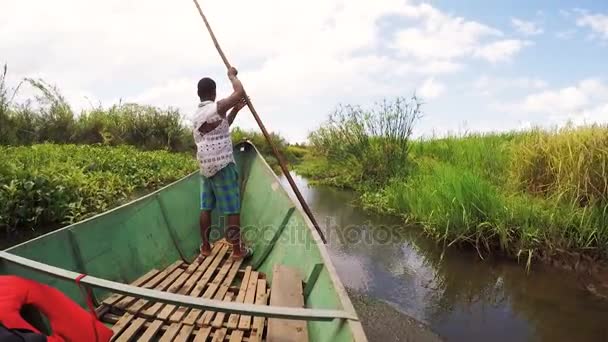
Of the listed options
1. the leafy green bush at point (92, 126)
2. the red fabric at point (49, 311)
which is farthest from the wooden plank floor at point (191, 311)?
the leafy green bush at point (92, 126)

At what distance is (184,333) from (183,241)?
6.19 feet

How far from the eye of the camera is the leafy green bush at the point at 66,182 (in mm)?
5297

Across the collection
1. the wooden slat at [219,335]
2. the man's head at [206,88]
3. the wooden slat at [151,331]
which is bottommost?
the wooden slat at [219,335]

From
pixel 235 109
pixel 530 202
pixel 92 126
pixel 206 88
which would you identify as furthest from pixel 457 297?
pixel 92 126

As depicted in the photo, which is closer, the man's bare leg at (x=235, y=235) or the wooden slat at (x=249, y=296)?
the wooden slat at (x=249, y=296)

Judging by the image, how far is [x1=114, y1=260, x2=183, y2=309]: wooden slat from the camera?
9.43 feet

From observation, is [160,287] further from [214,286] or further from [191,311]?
[191,311]

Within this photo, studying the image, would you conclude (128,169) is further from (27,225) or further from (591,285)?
(591,285)

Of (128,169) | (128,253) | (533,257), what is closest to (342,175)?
(128,169)

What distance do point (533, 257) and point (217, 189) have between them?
396cm

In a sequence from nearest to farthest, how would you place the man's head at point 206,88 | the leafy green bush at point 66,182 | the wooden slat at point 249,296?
the wooden slat at point 249,296
the man's head at point 206,88
the leafy green bush at point 66,182

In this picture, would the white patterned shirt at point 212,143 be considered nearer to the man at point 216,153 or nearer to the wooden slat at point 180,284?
the man at point 216,153

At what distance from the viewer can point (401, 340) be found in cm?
373

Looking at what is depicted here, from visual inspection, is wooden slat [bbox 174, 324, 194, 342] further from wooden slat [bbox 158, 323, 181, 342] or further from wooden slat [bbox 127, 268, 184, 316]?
wooden slat [bbox 127, 268, 184, 316]
